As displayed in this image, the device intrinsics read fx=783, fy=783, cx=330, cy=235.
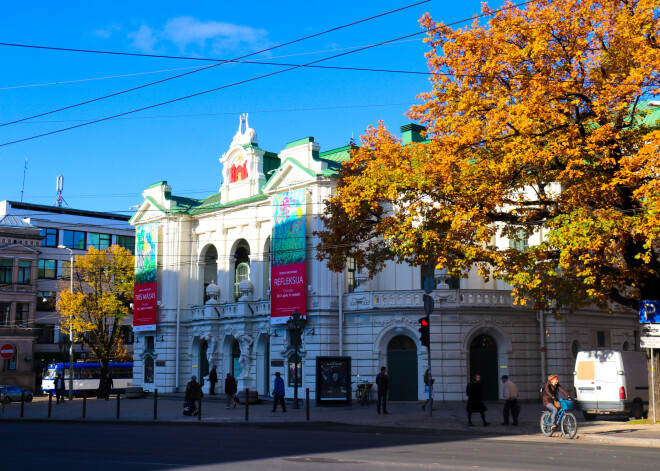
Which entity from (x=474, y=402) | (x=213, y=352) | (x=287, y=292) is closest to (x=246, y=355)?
(x=213, y=352)

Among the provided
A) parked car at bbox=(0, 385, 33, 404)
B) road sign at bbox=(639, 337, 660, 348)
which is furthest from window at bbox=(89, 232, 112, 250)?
road sign at bbox=(639, 337, 660, 348)

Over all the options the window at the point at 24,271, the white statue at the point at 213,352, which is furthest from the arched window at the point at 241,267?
the window at the point at 24,271

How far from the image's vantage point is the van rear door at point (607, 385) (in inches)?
1001

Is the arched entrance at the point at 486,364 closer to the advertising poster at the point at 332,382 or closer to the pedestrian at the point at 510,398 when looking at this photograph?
the advertising poster at the point at 332,382

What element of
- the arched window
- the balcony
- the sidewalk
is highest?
the arched window

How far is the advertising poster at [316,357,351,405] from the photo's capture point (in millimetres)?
34938

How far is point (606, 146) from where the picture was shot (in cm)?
2117

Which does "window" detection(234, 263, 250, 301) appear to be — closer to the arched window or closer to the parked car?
the arched window

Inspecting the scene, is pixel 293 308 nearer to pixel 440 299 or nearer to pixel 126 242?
pixel 440 299

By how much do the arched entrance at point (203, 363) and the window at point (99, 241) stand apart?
1329 inches

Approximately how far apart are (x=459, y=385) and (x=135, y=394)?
866 inches

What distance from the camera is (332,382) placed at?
35.1 meters

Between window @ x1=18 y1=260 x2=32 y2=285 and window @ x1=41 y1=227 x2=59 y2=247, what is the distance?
604 centimetres

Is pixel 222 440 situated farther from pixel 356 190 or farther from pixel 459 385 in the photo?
pixel 459 385
